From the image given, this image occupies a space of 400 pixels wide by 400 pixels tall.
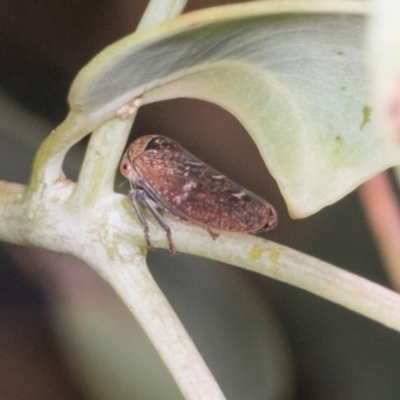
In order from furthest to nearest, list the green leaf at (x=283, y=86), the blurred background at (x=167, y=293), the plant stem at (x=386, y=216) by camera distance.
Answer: the blurred background at (x=167, y=293) < the plant stem at (x=386, y=216) < the green leaf at (x=283, y=86)

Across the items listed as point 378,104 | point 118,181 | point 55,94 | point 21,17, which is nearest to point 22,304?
point 118,181

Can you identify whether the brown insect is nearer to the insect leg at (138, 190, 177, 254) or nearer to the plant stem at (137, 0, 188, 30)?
the insect leg at (138, 190, 177, 254)

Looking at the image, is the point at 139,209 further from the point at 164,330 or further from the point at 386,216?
the point at 386,216

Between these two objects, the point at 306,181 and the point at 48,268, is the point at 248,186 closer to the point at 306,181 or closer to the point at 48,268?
the point at 48,268

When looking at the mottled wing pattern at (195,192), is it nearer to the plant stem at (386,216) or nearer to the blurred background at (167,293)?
the plant stem at (386,216)

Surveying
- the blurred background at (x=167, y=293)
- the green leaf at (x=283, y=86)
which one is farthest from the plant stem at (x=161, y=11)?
the blurred background at (x=167, y=293)

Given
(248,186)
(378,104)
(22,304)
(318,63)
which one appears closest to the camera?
(378,104)

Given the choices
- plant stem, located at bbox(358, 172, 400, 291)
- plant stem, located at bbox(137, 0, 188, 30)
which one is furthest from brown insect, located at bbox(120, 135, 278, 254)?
plant stem, located at bbox(358, 172, 400, 291)
